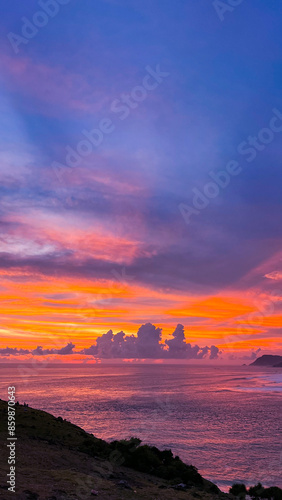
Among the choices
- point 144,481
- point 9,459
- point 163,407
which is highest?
point 9,459

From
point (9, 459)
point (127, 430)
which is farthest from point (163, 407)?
point (9, 459)

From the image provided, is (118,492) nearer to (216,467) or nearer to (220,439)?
(216,467)

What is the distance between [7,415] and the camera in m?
39.0

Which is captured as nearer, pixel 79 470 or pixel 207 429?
pixel 79 470

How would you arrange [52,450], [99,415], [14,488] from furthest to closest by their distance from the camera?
[99,415] → [52,450] → [14,488]

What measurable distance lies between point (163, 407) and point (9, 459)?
290ft

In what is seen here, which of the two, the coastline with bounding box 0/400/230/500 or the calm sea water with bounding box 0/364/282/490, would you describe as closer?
the coastline with bounding box 0/400/230/500

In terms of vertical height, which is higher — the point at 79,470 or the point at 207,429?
the point at 79,470

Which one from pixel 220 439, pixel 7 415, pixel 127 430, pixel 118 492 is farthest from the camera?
pixel 127 430

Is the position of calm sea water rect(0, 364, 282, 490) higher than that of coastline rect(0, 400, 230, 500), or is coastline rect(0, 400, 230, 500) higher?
coastline rect(0, 400, 230, 500)

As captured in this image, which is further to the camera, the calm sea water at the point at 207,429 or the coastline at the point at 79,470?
the calm sea water at the point at 207,429

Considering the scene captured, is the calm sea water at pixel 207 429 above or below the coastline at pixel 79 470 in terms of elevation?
below

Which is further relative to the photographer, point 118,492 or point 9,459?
point 9,459

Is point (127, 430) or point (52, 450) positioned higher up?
point (52, 450)
